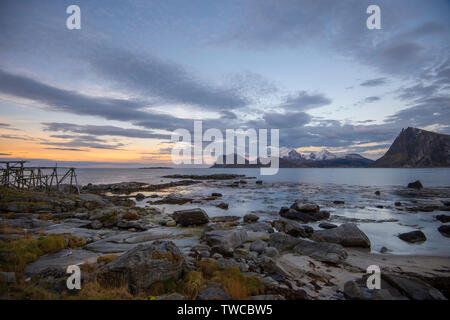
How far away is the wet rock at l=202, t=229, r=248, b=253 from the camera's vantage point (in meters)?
13.0

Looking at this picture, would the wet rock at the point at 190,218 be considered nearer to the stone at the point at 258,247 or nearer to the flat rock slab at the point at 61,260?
the stone at the point at 258,247

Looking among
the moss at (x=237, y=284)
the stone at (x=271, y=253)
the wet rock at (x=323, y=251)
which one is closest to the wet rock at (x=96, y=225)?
the moss at (x=237, y=284)

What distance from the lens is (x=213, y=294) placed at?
6.20 m

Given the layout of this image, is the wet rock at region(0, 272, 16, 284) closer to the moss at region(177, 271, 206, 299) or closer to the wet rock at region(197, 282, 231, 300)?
the moss at region(177, 271, 206, 299)

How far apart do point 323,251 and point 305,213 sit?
1415 centimetres

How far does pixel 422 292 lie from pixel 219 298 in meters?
7.66

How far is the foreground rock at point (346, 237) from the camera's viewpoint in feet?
49.7

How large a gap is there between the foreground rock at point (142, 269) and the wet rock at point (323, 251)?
8775mm

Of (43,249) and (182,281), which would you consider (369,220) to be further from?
(43,249)

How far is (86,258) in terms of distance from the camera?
9523 mm

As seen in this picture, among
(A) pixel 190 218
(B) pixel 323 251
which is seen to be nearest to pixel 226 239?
(B) pixel 323 251

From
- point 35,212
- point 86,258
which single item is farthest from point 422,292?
point 35,212

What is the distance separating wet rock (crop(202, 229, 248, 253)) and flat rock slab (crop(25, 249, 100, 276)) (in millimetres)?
6622

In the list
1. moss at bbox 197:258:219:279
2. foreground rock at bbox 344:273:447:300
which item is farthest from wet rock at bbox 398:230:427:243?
moss at bbox 197:258:219:279
